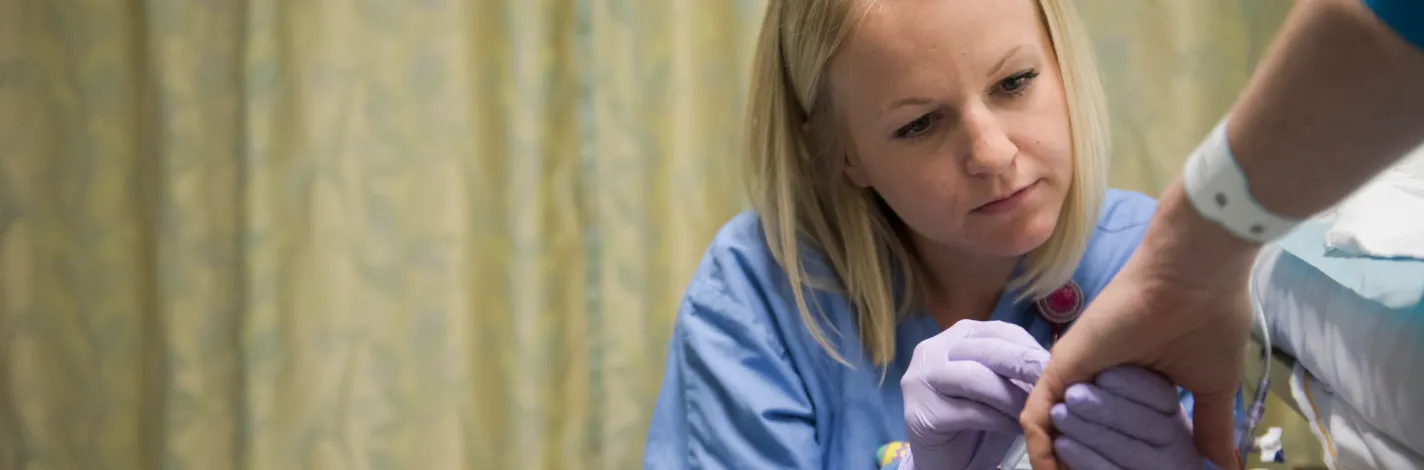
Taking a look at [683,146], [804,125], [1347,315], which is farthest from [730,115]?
[1347,315]

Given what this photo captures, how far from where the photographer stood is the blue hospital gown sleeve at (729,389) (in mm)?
1020

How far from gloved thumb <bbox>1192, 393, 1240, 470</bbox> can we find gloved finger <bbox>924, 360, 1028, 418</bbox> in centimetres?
12

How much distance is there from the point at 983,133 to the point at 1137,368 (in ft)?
0.88

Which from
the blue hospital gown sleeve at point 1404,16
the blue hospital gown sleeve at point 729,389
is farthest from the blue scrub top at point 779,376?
the blue hospital gown sleeve at point 1404,16

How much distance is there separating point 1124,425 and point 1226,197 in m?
0.20

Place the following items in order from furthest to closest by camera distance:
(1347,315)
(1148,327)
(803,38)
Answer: (803,38) → (1347,315) → (1148,327)

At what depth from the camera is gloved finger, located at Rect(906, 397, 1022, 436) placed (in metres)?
0.79

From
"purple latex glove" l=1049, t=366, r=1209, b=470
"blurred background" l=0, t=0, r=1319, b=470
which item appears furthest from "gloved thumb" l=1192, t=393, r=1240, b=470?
"blurred background" l=0, t=0, r=1319, b=470

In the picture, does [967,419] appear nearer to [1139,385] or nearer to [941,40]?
[1139,385]

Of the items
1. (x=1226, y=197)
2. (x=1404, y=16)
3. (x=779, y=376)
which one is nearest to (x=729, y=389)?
(x=779, y=376)

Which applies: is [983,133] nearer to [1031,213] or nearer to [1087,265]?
[1031,213]

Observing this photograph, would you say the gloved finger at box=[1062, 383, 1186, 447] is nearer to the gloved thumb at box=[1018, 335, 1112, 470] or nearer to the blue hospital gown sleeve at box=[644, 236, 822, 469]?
the gloved thumb at box=[1018, 335, 1112, 470]

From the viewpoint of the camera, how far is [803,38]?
1.01 m

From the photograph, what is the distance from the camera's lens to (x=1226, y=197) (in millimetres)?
565
